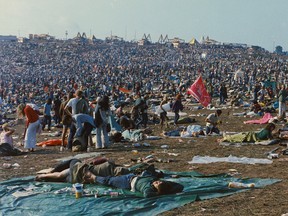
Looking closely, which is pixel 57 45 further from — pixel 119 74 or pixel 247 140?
pixel 247 140

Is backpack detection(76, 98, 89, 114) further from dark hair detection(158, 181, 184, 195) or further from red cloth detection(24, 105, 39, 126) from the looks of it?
dark hair detection(158, 181, 184, 195)

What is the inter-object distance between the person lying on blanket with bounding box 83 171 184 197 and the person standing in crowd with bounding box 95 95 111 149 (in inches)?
167

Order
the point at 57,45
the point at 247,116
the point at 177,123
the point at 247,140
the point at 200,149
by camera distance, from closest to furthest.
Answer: the point at 200,149
the point at 247,140
the point at 177,123
the point at 247,116
the point at 57,45

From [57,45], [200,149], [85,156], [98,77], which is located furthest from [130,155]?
[57,45]

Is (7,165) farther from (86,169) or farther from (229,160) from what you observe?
(229,160)

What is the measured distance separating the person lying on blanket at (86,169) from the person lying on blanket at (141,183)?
109mm

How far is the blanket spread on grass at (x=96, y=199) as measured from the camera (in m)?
6.11

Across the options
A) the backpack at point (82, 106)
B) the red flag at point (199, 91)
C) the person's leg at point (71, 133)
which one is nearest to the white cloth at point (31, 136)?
the person's leg at point (71, 133)

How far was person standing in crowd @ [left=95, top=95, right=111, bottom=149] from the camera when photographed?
11.6m

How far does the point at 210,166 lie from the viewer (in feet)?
29.0

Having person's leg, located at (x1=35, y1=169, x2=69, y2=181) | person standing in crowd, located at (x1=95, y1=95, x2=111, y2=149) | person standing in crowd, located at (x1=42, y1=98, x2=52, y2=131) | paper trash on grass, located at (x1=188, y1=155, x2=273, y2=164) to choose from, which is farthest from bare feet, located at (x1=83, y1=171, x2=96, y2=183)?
person standing in crowd, located at (x1=42, y1=98, x2=52, y2=131)

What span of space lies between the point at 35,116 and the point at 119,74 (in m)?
43.8

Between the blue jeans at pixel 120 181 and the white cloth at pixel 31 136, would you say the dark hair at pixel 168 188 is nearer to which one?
the blue jeans at pixel 120 181

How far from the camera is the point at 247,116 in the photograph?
20.2 metres
